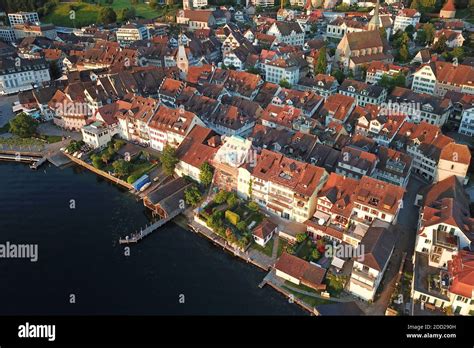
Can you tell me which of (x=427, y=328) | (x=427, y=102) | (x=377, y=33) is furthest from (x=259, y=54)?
(x=427, y=328)

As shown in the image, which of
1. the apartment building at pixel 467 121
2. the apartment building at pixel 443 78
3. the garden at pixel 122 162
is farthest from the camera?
the apartment building at pixel 443 78

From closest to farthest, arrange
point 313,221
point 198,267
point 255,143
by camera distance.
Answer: point 198,267 < point 313,221 < point 255,143

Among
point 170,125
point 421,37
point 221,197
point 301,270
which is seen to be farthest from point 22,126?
point 421,37

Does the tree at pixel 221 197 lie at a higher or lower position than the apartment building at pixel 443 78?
lower

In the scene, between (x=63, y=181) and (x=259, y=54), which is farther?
(x=259, y=54)

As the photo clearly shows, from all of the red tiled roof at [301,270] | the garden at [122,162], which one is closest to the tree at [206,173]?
the garden at [122,162]

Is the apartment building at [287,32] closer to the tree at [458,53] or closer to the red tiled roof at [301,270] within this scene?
the tree at [458,53]

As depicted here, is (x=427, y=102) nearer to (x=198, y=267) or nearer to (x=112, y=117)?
(x=198, y=267)
